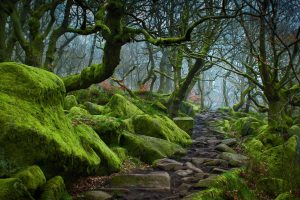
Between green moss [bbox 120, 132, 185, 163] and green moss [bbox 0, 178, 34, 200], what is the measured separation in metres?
4.44

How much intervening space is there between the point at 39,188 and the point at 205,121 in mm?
15447

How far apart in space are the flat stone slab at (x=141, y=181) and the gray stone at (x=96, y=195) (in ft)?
2.37

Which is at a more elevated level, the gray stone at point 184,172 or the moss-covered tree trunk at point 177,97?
the moss-covered tree trunk at point 177,97

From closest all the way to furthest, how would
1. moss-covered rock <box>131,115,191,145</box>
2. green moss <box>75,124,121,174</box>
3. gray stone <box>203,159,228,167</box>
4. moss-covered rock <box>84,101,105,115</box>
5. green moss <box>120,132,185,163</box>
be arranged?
green moss <box>75,124,121,174</box>
gray stone <box>203,159,228,167</box>
green moss <box>120,132,185,163</box>
moss-covered rock <box>131,115,191,145</box>
moss-covered rock <box>84,101,105,115</box>

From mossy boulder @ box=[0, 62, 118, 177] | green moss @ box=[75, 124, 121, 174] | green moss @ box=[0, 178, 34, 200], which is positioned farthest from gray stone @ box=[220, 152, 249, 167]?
green moss @ box=[0, 178, 34, 200]

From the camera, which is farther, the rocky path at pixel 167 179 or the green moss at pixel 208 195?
the rocky path at pixel 167 179

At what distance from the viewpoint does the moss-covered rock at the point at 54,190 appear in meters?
4.78

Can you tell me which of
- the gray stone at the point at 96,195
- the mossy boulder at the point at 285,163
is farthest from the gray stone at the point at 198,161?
the gray stone at the point at 96,195

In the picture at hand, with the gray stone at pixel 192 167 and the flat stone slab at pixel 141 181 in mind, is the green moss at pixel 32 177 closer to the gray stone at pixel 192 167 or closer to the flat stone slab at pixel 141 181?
the flat stone slab at pixel 141 181

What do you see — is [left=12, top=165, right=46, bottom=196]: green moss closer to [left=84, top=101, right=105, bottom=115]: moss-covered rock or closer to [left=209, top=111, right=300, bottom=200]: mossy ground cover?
[left=209, top=111, right=300, bottom=200]: mossy ground cover

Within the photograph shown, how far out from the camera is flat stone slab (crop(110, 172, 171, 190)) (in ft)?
20.8

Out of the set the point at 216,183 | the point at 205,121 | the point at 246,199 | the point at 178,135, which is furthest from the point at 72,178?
the point at 205,121

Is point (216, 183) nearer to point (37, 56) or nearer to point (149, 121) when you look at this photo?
point (149, 121)

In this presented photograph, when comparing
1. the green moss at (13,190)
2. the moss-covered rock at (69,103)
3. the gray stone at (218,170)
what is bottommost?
the gray stone at (218,170)
